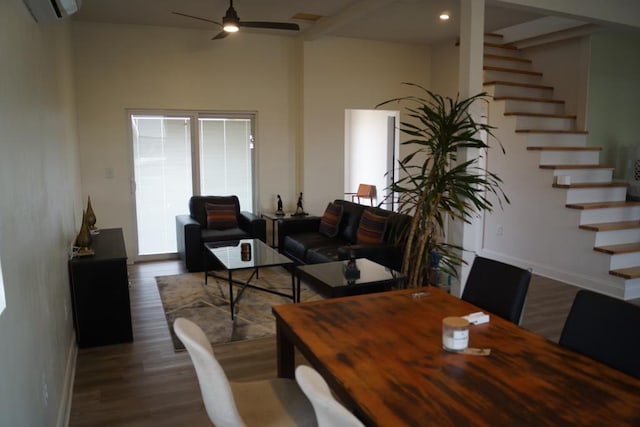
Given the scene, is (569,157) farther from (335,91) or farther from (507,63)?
(335,91)

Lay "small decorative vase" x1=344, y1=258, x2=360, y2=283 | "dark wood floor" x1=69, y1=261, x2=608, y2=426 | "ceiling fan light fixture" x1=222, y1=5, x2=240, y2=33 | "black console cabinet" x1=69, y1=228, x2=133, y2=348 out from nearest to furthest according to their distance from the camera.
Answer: "dark wood floor" x1=69, y1=261, x2=608, y2=426 → "black console cabinet" x1=69, y1=228, x2=133, y2=348 → "small decorative vase" x1=344, y1=258, x2=360, y2=283 → "ceiling fan light fixture" x1=222, y1=5, x2=240, y2=33

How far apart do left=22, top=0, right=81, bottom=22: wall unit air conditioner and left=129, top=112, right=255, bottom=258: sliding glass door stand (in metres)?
3.89

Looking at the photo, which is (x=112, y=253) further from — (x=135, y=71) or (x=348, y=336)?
(x=135, y=71)

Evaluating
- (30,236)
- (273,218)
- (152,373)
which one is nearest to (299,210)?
(273,218)

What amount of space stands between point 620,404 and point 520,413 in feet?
1.05

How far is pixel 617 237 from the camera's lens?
550 centimetres

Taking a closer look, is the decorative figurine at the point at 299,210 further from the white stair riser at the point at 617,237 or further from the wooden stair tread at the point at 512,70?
the white stair riser at the point at 617,237

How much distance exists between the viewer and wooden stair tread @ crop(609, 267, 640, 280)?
16.4 ft

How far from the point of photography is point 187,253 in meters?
5.96

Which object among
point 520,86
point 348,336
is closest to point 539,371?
point 348,336

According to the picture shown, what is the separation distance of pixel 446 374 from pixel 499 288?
94 centimetres

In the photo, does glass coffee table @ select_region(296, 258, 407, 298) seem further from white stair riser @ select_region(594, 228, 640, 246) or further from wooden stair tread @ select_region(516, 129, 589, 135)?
wooden stair tread @ select_region(516, 129, 589, 135)

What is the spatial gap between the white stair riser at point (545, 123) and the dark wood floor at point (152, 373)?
255 cm

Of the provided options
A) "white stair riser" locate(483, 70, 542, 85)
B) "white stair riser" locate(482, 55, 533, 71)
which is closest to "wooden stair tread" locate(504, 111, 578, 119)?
"white stair riser" locate(483, 70, 542, 85)
